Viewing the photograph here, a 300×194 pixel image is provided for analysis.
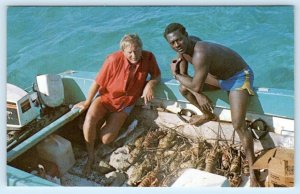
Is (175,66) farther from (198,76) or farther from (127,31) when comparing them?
(127,31)

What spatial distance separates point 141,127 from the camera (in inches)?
149

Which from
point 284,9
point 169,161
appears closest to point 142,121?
point 169,161

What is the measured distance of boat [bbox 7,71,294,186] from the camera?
3289 mm

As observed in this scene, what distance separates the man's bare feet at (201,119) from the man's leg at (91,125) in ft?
2.28

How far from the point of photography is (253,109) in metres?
3.39

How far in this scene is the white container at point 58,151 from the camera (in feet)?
11.1

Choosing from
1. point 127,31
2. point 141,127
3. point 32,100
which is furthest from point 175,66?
point 127,31

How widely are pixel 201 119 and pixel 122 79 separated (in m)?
0.68

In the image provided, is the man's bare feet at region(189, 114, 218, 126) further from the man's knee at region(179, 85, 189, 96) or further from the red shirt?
the red shirt

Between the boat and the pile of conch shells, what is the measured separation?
0.02 metres

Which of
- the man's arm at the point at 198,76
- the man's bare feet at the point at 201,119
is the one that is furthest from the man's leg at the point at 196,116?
the man's arm at the point at 198,76

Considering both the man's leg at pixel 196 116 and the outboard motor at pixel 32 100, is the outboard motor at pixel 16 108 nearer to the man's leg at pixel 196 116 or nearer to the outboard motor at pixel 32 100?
the outboard motor at pixel 32 100

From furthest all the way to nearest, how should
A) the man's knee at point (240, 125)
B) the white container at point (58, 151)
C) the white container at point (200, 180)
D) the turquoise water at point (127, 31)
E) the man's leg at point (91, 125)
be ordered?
the turquoise water at point (127, 31)
the man's leg at point (91, 125)
the white container at point (58, 151)
the man's knee at point (240, 125)
the white container at point (200, 180)

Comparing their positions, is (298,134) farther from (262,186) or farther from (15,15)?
(15,15)
